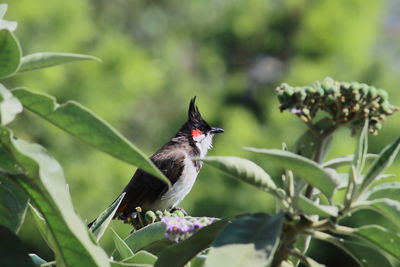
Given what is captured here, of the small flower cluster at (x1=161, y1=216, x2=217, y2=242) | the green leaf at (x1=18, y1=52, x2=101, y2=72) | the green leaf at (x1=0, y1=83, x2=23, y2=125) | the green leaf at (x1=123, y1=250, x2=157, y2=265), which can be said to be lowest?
the green leaf at (x1=123, y1=250, x2=157, y2=265)

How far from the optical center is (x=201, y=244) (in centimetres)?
120

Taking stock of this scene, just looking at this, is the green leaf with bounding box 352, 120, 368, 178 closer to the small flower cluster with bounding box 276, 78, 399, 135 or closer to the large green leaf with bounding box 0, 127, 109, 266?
the small flower cluster with bounding box 276, 78, 399, 135

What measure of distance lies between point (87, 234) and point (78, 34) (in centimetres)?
1411

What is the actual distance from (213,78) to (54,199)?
16.0 m

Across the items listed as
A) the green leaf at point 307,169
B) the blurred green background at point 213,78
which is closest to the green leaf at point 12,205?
the green leaf at point 307,169

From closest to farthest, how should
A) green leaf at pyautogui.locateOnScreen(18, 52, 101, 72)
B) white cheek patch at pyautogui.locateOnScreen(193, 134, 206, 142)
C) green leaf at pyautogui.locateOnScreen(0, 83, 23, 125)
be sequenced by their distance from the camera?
1. green leaf at pyautogui.locateOnScreen(0, 83, 23, 125)
2. green leaf at pyautogui.locateOnScreen(18, 52, 101, 72)
3. white cheek patch at pyautogui.locateOnScreen(193, 134, 206, 142)

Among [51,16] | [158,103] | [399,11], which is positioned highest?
[399,11]

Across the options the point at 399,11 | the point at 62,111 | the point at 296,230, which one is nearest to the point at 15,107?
the point at 62,111

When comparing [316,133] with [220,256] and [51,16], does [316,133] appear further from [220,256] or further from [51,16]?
[51,16]

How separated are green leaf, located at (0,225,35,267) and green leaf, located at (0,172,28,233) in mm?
107

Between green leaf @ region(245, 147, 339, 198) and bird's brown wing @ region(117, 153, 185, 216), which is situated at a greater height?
green leaf @ region(245, 147, 339, 198)

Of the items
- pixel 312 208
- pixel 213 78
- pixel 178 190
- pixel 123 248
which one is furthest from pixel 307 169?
pixel 213 78

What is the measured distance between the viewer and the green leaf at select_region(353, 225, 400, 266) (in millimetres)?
1147

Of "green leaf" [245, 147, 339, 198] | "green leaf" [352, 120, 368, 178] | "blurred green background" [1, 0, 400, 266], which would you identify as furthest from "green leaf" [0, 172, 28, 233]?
"blurred green background" [1, 0, 400, 266]
